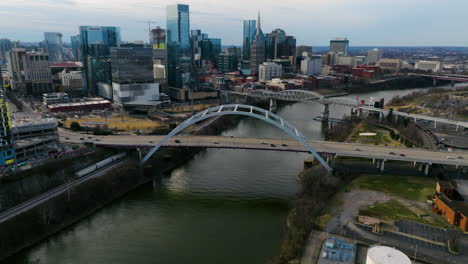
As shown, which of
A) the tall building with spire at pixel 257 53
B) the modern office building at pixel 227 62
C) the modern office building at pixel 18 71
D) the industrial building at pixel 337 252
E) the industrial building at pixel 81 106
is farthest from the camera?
the modern office building at pixel 227 62

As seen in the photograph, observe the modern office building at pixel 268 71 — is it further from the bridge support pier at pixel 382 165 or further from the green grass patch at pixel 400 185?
the green grass patch at pixel 400 185

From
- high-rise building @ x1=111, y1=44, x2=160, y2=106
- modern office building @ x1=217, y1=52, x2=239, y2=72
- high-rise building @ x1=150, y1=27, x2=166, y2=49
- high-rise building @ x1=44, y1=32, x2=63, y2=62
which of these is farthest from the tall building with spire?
high-rise building @ x1=44, y1=32, x2=63, y2=62

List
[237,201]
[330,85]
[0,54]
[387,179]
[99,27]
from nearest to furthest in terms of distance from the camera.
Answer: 1. [237,201]
2. [387,179]
3. [99,27]
4. [330,85]
5. [0,54]

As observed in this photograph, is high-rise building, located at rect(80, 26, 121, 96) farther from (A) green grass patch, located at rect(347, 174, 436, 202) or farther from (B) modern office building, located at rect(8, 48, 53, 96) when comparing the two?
(A) green grass patch, located at rect(347, 174, 436, 202)

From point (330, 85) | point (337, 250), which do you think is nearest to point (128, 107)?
point (337, 250)

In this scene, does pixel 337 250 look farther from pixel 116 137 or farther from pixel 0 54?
pixel 0 54

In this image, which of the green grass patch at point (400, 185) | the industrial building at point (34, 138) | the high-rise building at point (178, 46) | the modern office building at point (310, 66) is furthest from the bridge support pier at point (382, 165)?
the modern office building at point (310, 66)
